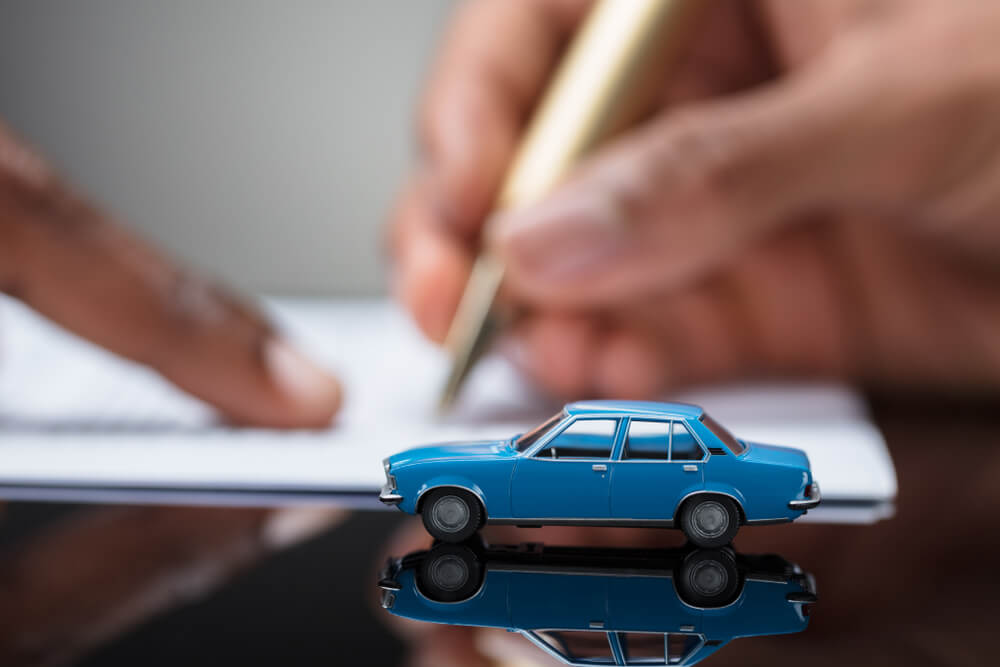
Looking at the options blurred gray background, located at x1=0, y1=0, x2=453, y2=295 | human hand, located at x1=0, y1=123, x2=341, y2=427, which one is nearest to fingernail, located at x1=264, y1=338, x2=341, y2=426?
human hand, located at x1=0, y1=123, x2=341, y2=427

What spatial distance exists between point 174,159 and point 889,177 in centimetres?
64

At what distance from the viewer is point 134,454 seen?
0.96 feet

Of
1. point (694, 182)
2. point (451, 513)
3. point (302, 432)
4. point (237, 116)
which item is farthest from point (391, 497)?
point (237, 116)

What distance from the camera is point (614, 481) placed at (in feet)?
0.62

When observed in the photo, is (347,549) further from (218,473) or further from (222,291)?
(222,291)

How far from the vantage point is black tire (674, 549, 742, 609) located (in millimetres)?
168

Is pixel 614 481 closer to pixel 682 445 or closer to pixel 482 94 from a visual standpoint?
pixel 682 445

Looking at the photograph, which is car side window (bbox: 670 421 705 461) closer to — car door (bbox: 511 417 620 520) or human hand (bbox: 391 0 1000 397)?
car door (bbox: 511 417 620 520)

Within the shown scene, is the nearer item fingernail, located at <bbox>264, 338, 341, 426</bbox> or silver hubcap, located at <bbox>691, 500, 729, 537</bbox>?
silver hubcap, located at <bbox>691, 500, 729, 537</bbox>

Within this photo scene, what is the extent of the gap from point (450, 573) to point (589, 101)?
322mm

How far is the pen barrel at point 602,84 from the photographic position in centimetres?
43

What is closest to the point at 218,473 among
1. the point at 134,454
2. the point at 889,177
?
the point at 134,454

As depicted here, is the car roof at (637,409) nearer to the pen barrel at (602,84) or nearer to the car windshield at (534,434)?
the car windshield at (534,434)

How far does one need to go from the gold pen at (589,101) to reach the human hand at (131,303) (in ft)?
0.28
